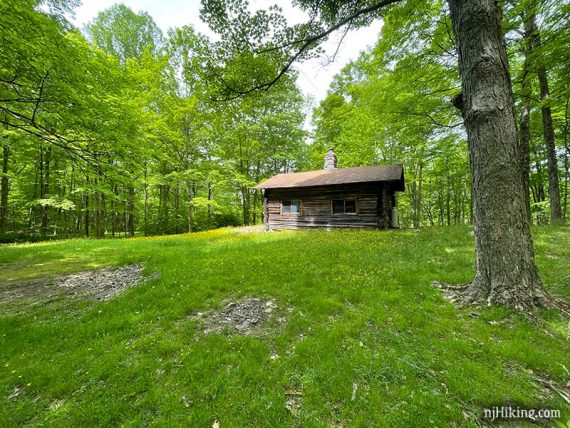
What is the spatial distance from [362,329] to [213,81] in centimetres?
633

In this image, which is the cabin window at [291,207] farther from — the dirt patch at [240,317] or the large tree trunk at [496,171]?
the large tree trunk at [496,171]

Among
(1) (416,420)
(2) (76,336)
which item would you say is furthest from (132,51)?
(1) (416,420)

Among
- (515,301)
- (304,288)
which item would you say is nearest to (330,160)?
(304,288)

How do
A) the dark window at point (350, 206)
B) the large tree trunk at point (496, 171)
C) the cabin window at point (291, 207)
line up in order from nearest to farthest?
the large tree trunk at point (496, 171)
the dark window at point (350, 206)
the cabin window at point (291, 207)

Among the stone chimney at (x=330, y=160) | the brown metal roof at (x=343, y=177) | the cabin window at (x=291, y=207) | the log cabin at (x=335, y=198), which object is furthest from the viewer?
the stone chimney at (x=330, y=160)

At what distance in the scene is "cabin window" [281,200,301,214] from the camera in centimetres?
1716

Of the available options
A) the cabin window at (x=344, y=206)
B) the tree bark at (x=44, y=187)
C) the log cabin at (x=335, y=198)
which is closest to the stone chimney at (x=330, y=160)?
the log cabin at (x=335, y=198)

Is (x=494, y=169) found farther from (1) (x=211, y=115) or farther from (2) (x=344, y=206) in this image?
(2) (x=344, y=206)

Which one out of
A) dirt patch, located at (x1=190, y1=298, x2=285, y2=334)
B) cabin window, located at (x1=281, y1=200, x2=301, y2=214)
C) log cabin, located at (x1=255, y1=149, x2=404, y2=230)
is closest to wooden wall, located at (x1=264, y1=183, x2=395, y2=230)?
log cabin, located at (x1=255, y1=149, x2=404, y2=230)

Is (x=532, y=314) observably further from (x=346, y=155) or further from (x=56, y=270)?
(x=346, y=155)

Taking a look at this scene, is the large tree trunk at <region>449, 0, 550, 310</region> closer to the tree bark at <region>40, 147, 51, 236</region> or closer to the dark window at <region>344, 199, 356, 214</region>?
the dark window at <region>344, 199, 356, 214</region>

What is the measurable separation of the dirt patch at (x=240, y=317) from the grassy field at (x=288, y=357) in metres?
0.16

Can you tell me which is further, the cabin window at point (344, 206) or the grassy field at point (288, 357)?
the cabin window at point (344, 206)

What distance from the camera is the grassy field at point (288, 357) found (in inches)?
94.3
